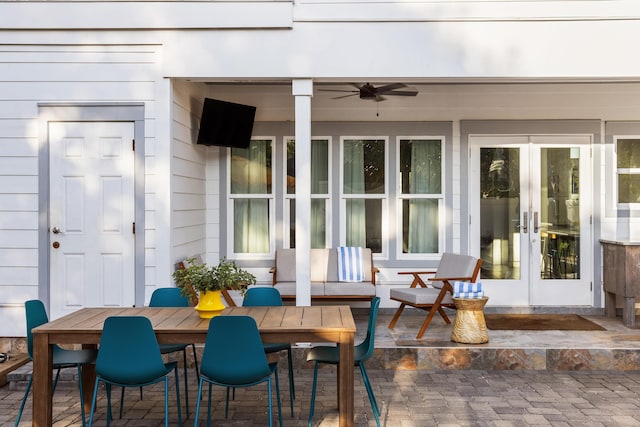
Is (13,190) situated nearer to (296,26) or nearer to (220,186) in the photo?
(220,186)

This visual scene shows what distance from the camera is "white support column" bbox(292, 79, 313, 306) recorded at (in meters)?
6.10

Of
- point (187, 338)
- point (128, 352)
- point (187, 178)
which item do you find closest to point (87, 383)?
point (128, 352)

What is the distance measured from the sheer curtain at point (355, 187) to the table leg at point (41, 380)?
446cm

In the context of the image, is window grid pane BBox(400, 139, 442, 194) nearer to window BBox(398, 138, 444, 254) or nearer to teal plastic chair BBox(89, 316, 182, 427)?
window BBox(398, 138, 444, 254)

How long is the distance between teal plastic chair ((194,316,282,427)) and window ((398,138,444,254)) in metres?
4.29

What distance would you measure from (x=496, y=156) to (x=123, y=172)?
14.4 ft

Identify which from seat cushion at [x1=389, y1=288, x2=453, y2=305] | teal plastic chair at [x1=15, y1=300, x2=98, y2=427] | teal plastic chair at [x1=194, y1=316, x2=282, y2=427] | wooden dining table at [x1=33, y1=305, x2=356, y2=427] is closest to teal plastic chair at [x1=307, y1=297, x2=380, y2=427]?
wooden dining table at [x1=33, y1=305, x2=356, y2=427]

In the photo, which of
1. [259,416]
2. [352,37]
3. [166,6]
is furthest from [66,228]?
[352,37]

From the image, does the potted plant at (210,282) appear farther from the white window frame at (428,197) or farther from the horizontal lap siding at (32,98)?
the white window frame at (428,197)

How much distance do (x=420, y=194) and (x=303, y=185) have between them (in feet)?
7.78

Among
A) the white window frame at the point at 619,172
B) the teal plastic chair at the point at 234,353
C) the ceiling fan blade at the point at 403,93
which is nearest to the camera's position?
the teal plastic chair at the point at 234,353

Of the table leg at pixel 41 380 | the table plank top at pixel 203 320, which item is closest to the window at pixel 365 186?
the table plank top at pixel 203 320

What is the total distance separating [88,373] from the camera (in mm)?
4848

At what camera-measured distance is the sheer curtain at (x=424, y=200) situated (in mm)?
8047
